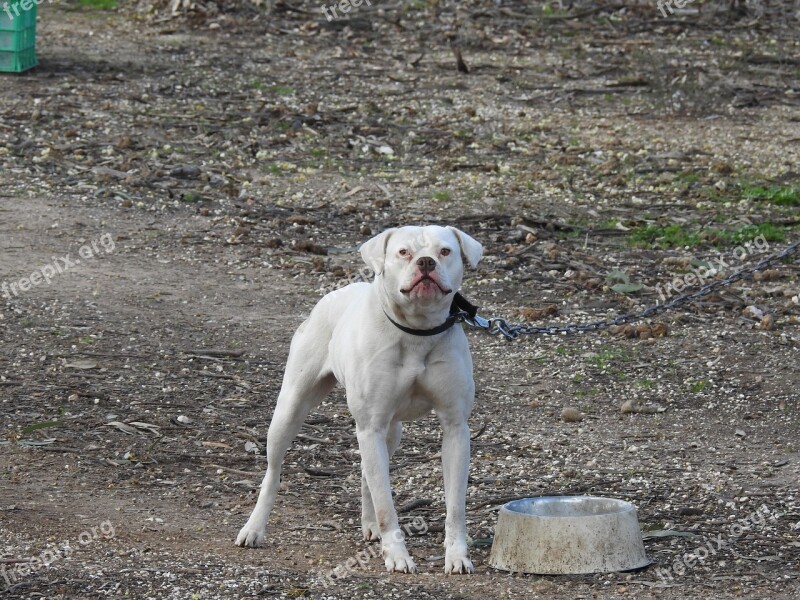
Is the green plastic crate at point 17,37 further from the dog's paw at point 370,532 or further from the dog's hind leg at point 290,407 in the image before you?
the dog's paw at point 370,532

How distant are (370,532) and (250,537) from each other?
55 cm

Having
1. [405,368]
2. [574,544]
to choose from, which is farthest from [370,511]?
[574,544]

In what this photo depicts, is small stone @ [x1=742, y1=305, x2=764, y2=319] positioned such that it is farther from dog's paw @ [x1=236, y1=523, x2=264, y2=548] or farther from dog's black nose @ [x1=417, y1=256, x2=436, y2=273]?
dog's black nose @ [x1=417, y1=256, x2=436, y2=273]

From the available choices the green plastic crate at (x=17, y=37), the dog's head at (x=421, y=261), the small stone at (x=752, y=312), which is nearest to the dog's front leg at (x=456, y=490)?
the dog's head at (x=421, y=261)

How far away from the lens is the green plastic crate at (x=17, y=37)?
1530cm

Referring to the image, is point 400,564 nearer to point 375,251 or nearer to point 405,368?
point 405,368

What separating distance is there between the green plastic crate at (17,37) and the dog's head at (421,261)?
35.6 feet

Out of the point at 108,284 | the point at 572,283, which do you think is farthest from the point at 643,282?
the point at 108,284

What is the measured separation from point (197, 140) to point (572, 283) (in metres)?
5.09

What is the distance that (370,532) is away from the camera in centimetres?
622

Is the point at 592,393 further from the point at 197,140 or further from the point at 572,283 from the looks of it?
the point at 197,140

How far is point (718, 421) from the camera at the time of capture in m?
8.20

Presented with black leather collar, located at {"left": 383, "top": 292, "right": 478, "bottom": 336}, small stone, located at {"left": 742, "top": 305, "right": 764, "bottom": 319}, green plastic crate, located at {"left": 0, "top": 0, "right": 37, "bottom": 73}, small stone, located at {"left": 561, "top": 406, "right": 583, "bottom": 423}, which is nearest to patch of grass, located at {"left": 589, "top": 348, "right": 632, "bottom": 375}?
small stone, located at {"left": 561, "top": 406, "right": 583, "bottom": 423}

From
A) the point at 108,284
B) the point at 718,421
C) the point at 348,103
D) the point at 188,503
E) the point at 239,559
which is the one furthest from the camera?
the point at 348,103
